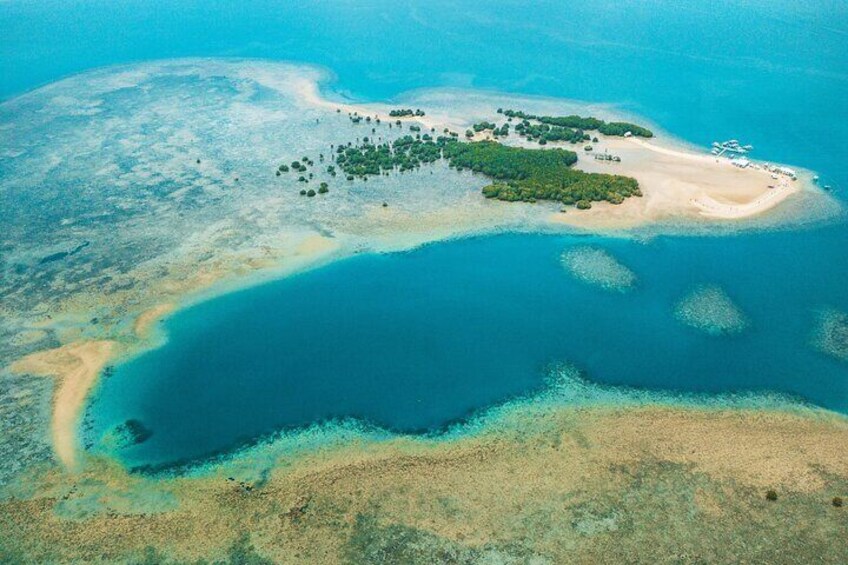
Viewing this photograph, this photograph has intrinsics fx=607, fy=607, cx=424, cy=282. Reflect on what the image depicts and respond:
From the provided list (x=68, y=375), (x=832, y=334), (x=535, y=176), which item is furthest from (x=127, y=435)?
(x=832, y=334)

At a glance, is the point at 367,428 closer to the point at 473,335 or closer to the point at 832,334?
the point at 473,335

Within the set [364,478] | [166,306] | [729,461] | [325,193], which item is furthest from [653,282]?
[166,306]

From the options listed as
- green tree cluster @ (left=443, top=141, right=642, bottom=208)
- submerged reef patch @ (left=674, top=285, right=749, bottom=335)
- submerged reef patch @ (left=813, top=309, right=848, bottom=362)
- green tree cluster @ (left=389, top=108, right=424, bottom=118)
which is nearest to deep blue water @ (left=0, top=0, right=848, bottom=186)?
green tree cluster @ (left=389, top=108, right=424, bottom=118)

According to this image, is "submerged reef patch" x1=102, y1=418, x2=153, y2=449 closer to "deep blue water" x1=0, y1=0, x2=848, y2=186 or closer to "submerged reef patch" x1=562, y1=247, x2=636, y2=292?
"submerged reef patch" x1=562, y1=247, x2=636, y2=292

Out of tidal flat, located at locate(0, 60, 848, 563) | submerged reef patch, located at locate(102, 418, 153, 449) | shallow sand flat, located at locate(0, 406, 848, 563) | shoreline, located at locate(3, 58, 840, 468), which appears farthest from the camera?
shoreline, located at locate(3, 58, 840, 468)

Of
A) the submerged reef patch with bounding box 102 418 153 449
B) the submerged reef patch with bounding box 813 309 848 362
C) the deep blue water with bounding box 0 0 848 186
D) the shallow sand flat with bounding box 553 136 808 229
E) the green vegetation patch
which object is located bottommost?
the submerged reef patch with bounding box 102 418 153 449

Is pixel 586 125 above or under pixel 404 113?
under

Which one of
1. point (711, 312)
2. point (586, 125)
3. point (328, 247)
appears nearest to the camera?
point (711, 312)
